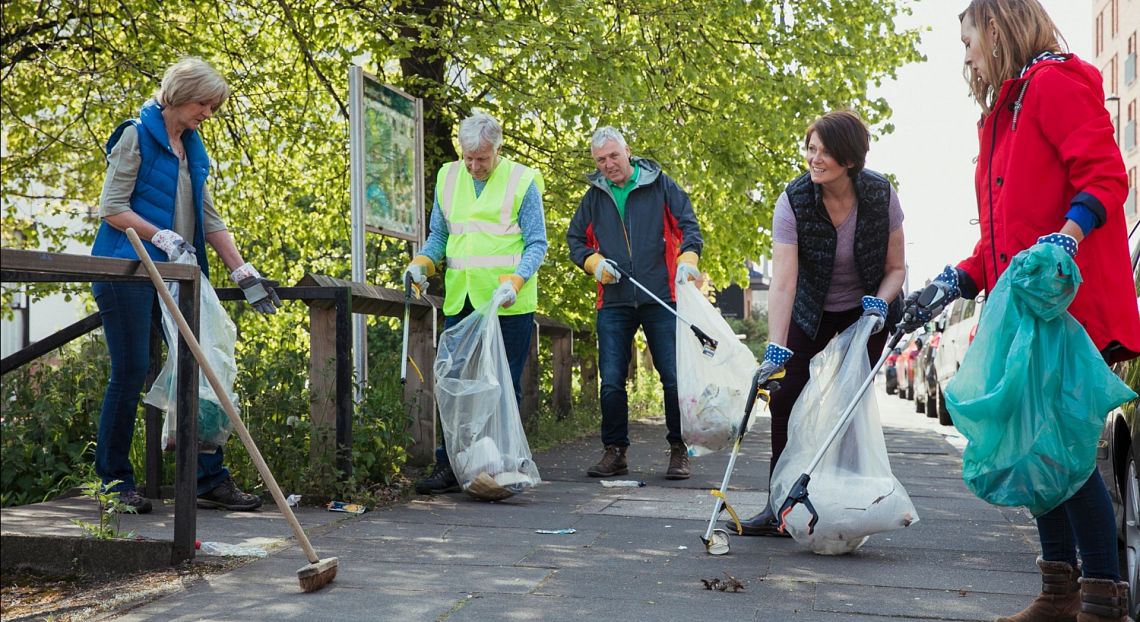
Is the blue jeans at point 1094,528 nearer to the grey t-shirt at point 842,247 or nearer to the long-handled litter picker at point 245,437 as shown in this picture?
the grey t-shirt at point 842,247

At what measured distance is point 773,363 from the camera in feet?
16.3

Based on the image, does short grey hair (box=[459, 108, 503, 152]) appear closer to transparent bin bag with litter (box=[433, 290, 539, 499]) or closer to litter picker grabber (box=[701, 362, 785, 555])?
transparent bin bag with litter (box=[433, 290, 539, 499])

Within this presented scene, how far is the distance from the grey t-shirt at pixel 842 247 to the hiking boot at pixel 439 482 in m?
2.18

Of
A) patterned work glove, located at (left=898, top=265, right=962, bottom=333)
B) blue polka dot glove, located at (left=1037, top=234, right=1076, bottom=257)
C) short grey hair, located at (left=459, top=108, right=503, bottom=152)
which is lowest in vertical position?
patterned work glove, located at (left=898, top=265, right=962, bottom=333)

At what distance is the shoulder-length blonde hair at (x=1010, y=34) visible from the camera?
12.0ft

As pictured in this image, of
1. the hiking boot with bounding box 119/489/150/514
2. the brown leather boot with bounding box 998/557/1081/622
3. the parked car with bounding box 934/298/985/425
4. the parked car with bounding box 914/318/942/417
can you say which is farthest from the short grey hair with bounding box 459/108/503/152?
the parked car with bounding box 914/318/942/417

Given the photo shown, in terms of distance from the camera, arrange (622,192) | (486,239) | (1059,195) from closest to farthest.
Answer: (1059,195), (486,239), (622,192)

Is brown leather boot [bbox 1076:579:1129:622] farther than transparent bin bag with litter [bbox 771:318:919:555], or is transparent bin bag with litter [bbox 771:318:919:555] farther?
transparent bin bag with litter [bbox 771:318:919:555]

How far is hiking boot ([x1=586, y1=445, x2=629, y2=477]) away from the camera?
7.51 meters

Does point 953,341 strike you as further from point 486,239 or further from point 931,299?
point 931,299

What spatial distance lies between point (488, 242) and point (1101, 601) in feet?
12.4

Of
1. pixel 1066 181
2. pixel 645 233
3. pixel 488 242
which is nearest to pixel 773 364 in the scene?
pixel 1066 181

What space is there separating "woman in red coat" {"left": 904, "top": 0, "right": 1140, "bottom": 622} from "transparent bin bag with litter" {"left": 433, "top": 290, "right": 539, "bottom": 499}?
2.87 metres

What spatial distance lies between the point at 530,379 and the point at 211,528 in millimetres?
5412
